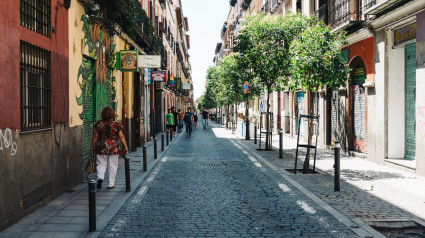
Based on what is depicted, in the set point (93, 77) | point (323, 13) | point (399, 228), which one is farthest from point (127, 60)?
point (399, 228)

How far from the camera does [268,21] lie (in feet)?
51.5

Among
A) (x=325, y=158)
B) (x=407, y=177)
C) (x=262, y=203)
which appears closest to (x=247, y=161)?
(x=325, y=158)

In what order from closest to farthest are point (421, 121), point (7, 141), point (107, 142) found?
point (7, 141)
point (107, 142)
point (421, 121)

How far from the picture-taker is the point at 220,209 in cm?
636

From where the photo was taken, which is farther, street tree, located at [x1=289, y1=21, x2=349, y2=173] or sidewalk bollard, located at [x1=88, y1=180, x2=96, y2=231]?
street tree, located at [x1=289, y1=21, x2=349, y2=173]

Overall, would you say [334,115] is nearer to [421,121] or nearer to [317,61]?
[421,121]

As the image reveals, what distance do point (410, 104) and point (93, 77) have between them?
29.4 ft

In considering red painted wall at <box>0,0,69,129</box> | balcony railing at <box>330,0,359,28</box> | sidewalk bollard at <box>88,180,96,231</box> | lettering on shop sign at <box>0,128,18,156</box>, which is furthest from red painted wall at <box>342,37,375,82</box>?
lettering on shop sign at <box>0,128,18,156</box>

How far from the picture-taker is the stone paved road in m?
5.17

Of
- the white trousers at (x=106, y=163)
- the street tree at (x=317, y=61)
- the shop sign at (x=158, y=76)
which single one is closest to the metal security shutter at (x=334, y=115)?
the street tree at (x=317, y=61)

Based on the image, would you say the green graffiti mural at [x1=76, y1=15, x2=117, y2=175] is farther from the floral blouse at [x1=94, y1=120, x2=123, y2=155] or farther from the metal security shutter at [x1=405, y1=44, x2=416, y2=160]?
the metal security shutter at [x1=405, y1=44, x2=416, y2=160]

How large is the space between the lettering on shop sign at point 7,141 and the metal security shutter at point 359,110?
11.5m

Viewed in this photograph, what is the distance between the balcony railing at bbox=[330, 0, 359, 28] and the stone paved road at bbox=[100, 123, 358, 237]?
689 cm

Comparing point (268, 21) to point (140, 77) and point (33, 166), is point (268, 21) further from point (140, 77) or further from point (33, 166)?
point (33, 166)
